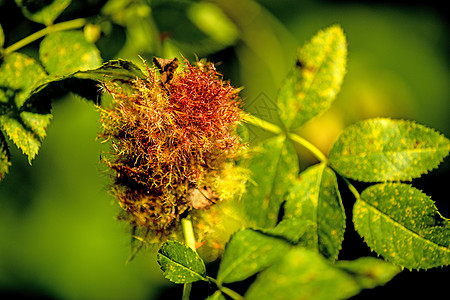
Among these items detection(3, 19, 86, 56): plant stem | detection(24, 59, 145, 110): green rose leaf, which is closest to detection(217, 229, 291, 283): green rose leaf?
detection(24, 59, 145, 110): green rose leaf

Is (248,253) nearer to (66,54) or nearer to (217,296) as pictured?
(217,296)

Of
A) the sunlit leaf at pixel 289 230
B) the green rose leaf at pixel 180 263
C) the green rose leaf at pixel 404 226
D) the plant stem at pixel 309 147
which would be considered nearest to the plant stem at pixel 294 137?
the plant stem at pixel 309 147

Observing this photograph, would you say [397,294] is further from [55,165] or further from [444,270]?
[55,165]

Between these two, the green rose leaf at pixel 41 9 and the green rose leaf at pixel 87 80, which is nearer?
the green rose leaf at pixel 87 80

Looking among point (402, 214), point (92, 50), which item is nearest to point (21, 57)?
point (92, 50)

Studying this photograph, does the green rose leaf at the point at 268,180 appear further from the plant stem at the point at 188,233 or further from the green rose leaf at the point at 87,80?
the green rose leaf at the point at 87,80

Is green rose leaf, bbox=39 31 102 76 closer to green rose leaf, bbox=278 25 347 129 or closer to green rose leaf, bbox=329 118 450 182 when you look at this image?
green rose leaf, bbox=278 25 347 129

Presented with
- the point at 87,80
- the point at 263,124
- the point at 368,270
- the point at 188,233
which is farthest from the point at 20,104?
the point at 368,270
